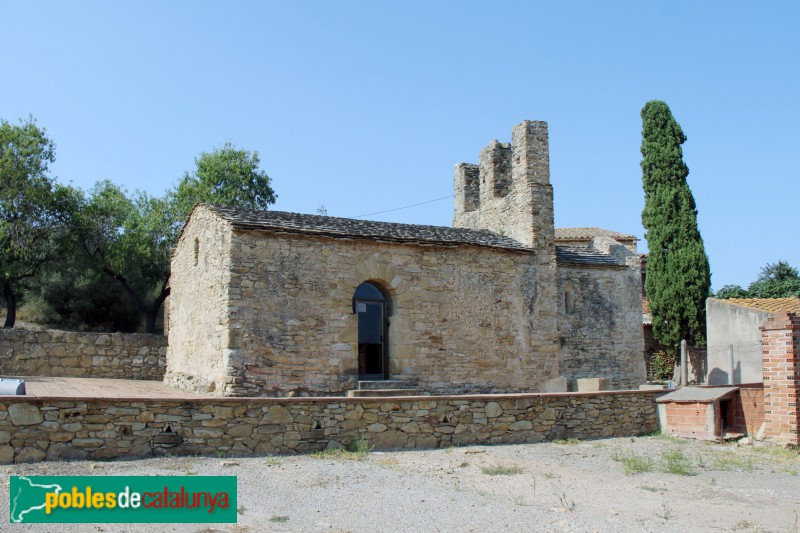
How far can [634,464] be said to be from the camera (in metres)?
9.69

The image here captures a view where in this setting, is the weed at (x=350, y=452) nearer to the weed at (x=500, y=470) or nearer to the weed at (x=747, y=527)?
the weed at (x=500, y=470)

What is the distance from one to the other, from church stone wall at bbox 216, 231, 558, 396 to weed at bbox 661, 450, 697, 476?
550 cm

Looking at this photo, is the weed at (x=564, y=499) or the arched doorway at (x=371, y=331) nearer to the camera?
the weed at (x=564, y=499)

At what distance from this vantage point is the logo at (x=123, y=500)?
6.25 meters

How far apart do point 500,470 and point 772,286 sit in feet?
89.1

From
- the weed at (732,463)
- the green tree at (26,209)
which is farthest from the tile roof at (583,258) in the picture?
the green tree at (26,209)

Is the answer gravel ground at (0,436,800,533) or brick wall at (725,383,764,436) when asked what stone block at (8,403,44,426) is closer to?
gravel ground at (0,436,800,533)

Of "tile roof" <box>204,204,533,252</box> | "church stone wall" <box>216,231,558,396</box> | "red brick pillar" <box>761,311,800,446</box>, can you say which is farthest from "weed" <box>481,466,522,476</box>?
"tile roof" <box>204,204,533,252</box>

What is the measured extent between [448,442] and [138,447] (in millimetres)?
4697

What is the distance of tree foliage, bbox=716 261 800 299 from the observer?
3041 cm

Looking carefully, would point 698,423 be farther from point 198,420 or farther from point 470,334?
point 198,420

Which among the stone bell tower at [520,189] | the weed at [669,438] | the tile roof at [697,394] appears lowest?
the weed at [669,438]

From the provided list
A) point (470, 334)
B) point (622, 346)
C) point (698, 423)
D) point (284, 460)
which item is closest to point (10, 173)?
point (470, 334)

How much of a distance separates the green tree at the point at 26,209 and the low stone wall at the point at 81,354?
5.98m
